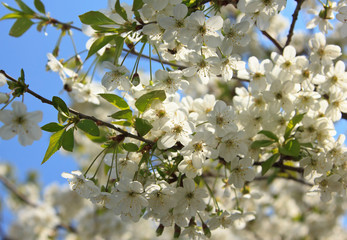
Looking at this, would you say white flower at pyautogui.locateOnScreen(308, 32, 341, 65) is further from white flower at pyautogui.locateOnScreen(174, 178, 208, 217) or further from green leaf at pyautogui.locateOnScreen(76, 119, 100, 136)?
green leaf at pyautogui.locateOnScreen(76, 119, 100, 136)

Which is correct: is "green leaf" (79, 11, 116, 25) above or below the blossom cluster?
above

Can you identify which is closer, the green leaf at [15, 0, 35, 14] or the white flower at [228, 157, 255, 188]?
the white flower at [228, 157, 255, 188]

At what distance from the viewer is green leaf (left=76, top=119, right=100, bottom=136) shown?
122cm

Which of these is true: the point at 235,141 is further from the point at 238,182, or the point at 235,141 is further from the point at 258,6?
the point at 258,6

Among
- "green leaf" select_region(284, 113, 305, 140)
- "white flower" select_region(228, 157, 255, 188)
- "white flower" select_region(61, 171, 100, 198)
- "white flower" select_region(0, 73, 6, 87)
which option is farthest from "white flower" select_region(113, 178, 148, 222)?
"green leaf" select_region(284, 113, 305, 140)

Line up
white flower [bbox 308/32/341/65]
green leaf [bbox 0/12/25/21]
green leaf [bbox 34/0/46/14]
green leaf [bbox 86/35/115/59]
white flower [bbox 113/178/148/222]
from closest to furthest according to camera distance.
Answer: white flower [bbox 113/178/148/222] → green leaf [bbox 86/35/115/59] → white flower [bbox 308/32/341/65] → green leaf [bbox 0/12/25/21] → green leaf [bbox 34/0/46/14]

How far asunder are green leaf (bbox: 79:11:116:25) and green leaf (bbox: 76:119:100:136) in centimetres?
44

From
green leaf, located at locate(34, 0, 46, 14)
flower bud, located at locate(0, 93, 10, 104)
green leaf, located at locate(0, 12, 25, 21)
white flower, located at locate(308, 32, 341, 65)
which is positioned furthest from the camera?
green leaf, located at locate(34, 0, 46, 14)

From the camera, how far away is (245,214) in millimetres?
1875

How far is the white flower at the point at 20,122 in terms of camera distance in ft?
3.83

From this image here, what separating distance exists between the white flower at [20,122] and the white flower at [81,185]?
28 centimetres

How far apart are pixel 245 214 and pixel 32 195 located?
17.6 feet

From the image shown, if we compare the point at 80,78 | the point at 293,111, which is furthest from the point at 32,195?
the point at 293,111

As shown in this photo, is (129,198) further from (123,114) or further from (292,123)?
(292,123)
